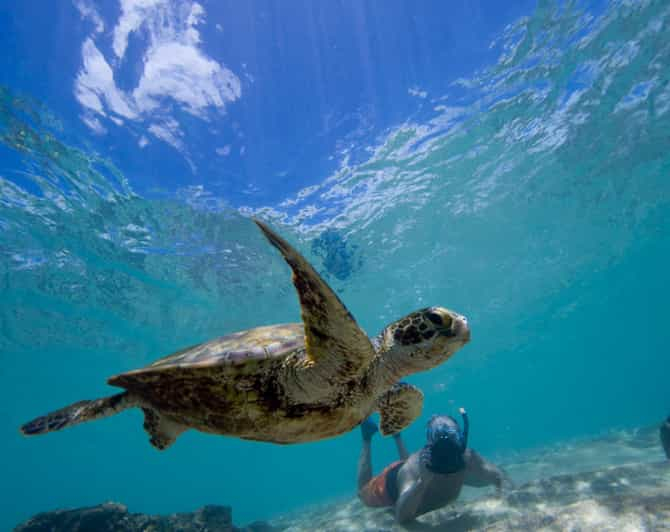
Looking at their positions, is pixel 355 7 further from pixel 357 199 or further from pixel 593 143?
pixel 593 143

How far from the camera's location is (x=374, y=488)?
7793 mm

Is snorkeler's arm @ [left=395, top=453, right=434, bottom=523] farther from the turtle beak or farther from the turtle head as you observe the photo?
the turtle beak

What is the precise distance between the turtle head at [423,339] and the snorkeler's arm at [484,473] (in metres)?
5.91

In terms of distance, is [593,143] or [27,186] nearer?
[27,186]

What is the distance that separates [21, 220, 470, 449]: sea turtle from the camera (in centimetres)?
201

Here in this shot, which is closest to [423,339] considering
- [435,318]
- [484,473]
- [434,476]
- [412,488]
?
[435,318]

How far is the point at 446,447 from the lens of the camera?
550cm

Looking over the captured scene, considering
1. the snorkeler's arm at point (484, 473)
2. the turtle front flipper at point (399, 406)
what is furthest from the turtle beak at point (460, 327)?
the snorkeler's arm at point (484, 473)

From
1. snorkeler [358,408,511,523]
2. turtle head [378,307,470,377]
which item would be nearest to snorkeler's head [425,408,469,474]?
snorkeler [358,408,511,523]

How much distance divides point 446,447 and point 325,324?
15.3ft

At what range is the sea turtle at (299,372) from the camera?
2.01 meters

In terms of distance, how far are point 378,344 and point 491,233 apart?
Result: 67.5 ft

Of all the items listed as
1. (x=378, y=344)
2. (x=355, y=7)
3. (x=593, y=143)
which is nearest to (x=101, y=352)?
(x=355, y=7)

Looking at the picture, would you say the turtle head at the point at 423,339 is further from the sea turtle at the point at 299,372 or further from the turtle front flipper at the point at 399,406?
the turtle front flipper at the point at 399,406
